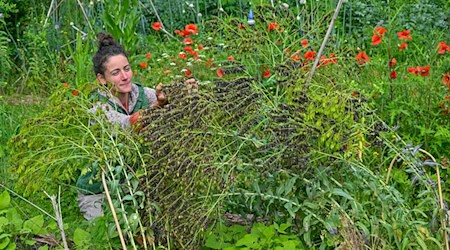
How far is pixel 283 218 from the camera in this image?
10.8 feet

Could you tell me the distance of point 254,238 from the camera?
3137 mm

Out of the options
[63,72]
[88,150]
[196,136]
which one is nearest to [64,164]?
[88,150]

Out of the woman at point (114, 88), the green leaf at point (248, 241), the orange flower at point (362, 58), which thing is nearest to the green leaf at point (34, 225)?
the woman at point (114, 88)

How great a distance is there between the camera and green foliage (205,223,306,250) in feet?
10.2

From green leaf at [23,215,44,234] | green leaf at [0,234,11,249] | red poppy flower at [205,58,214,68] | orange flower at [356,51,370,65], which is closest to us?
green leaf at [0,234,11,249]

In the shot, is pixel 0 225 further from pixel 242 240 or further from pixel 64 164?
pixel 242 240

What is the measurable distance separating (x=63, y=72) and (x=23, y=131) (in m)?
2.42

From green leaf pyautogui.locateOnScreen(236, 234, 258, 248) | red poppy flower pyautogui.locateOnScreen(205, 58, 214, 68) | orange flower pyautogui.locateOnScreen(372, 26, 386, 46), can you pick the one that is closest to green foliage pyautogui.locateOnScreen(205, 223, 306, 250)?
green leaf pyautogui.locateOnScreen(236, 234, 258, 248)

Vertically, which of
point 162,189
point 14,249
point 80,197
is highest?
point 162,189

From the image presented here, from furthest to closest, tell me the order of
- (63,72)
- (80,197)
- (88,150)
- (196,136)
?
(63,72) → (80,197) → (88,150) → (196,136)

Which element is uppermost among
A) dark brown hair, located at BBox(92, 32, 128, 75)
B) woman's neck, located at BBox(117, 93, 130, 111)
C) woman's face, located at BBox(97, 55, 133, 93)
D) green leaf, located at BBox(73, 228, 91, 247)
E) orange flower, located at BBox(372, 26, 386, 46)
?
dark brown hair, located at BBox(92, 32, 128, 75)

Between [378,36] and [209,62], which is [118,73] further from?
[378,36]

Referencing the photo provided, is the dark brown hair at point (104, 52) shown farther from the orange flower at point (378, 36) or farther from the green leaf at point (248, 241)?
the orange flower at point (378, 36)

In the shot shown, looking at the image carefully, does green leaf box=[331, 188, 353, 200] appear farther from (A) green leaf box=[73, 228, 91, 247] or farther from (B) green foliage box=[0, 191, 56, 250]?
(B) green foliage box=[0, 191, 56, 250]
